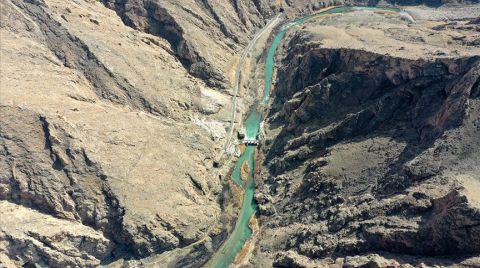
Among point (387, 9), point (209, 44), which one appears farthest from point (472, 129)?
point (387, 9)

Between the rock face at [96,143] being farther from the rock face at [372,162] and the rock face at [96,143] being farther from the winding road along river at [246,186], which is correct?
the rock face at [372,162]

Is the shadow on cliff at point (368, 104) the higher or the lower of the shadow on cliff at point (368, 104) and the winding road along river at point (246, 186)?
the higher

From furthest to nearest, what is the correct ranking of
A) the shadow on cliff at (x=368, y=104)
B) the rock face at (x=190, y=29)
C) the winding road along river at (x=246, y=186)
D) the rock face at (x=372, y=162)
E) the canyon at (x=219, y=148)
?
the rock face at (x=190, y=29), the winding road along river at (x=246, y=186), the shadow on cliff at (x=368, y=104), the canyon at (x=219, y=148), the rock face at (x=372, y=162)

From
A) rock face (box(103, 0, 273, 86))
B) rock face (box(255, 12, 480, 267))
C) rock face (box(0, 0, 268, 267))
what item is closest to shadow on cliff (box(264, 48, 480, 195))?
rock face (box(255, 12, 480, 267))

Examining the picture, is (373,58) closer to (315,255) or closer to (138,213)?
(315,255)

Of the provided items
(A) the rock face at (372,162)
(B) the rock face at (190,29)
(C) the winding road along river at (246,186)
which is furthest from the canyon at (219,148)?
(C) the winding road along river at (246,186)
